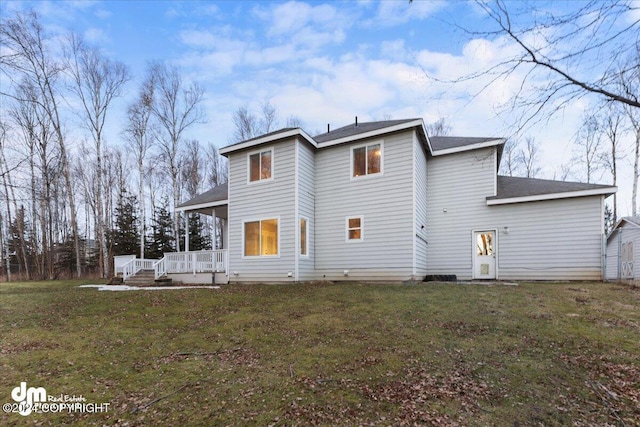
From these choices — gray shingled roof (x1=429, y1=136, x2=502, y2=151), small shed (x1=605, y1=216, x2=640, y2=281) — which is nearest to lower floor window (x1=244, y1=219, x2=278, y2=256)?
gray shingled roof (x1=429, y1=136, x2=502, y2=151)

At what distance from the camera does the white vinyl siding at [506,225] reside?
1010cm

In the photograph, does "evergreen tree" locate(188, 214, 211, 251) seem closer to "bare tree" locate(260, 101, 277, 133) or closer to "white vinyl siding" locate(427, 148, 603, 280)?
"bare tree" locate(260, 101, 277, 133)

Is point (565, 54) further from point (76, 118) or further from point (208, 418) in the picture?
point (76, 118)

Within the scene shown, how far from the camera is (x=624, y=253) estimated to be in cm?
936

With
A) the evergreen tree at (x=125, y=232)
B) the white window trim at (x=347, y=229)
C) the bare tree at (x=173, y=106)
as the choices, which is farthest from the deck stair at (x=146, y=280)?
the evergreen tree at (x=125, y=232)

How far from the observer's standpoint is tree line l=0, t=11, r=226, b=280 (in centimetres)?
1892

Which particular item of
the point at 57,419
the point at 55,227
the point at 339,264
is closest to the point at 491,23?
the point at 57,419

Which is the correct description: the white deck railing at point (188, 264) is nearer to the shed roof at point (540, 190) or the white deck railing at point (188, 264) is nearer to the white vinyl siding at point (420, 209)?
the white vinyl siding at point (420, 209)

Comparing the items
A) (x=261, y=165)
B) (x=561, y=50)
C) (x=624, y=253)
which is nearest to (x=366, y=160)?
(x=261, y=165)

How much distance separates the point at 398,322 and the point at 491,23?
460 cm

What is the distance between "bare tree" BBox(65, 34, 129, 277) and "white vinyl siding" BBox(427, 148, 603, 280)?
1971 centimetres

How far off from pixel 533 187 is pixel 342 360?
426 inches

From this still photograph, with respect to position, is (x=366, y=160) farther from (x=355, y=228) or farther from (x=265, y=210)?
(x=265, y=210)

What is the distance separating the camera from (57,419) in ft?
9.98
